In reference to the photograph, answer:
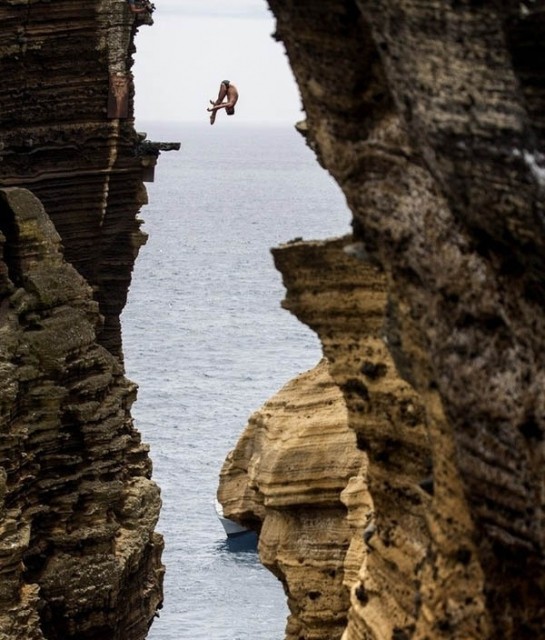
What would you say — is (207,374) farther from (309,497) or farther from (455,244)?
(455,244)

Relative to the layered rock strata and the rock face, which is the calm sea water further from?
the rock face

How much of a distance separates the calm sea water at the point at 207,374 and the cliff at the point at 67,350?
1329cm

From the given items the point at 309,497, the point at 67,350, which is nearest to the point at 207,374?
the point at 67,350

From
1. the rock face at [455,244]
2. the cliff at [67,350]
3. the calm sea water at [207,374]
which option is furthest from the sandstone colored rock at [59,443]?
the rock face at [455,244]

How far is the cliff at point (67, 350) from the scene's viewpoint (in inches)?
1291

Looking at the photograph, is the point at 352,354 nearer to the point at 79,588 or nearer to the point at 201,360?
the point at 79,588

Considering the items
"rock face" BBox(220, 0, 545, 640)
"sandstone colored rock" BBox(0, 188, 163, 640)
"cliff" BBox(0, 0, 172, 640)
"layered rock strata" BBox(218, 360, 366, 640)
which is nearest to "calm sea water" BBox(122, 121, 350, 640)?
"cliff" BBox(0, 0, 172, 640)

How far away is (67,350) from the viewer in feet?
109

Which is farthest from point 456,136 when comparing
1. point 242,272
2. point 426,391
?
point 242,272

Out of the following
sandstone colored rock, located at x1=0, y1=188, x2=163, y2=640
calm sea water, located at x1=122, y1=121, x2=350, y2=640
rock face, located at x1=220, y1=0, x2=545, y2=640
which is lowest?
calm sea water, located at x1=122, y1=121, x2=350, y2=640

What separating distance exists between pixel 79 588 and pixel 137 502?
2488mm

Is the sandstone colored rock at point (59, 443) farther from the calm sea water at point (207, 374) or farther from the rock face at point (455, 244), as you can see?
the rock face at point (455, 244)

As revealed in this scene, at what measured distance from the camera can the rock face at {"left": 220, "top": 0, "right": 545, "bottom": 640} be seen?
11852mm

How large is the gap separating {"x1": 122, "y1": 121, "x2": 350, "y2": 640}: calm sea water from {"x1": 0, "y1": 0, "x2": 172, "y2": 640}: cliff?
523 inches
